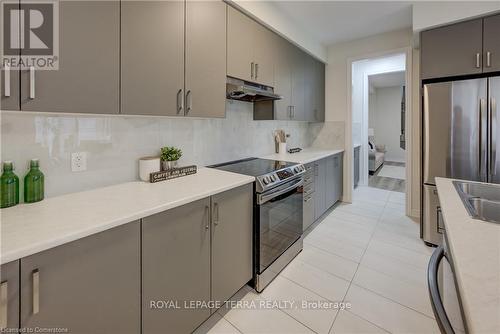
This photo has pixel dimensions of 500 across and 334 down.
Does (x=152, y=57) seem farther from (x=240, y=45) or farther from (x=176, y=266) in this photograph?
(x=176, y=266)

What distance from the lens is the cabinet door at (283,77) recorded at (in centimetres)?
259

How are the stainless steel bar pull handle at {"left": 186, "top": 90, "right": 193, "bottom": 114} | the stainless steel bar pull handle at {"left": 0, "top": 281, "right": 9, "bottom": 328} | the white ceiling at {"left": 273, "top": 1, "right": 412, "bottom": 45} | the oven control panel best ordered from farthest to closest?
the white ceiling at {"left": 273, "top": 1, "right": 412, "bottom": 45} < the oven control panel < the stainless steel bar pull handle at {"left": 186, "top": 90, "right": 193, "bottom": 114} < the stainless steel bar pull handle at {"left": 0, "top": 281, "right": 9, "bottom": 328}

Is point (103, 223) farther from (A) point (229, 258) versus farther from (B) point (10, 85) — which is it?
(A) point (229, 258)

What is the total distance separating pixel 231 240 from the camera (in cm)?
157

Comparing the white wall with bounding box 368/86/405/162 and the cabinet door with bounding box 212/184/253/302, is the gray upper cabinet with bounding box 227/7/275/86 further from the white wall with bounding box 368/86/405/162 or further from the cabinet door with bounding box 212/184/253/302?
the white wall with bounding box 368/86/405/162

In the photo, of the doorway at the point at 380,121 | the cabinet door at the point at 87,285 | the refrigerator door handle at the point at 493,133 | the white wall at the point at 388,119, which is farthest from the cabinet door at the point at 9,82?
the white wall at the point at 388,119

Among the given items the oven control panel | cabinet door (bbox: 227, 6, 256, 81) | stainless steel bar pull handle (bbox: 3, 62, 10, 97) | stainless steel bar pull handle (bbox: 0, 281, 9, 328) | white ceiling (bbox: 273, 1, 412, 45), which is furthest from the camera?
white ceiling (bbox: 273, 1, 412, 45)

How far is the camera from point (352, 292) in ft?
5.88

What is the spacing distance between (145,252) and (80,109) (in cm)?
74

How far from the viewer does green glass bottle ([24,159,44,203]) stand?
1.17 m

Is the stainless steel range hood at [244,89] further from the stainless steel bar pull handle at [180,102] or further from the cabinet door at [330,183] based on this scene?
the cabinet door at [330,183]

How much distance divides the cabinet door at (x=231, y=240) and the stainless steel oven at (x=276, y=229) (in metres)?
0.07

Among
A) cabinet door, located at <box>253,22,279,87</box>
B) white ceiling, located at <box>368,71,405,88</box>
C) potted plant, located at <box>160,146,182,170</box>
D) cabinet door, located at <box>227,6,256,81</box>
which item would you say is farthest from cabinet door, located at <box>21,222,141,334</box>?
white ceiling, located at <box>368,71,405,88</box>

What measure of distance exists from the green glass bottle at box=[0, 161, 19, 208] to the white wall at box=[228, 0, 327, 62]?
1859 millimetres
